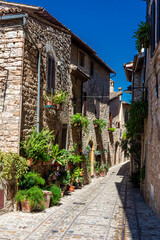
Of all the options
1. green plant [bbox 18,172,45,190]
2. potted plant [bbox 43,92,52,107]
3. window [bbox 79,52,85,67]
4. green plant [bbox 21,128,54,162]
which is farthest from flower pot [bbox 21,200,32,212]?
window [bbox 79,52,85,67]

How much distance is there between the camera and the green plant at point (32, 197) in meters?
6.83

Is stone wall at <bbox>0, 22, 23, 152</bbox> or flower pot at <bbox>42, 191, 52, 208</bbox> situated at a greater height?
stone wall at <bbox>0, 22, 23, 152</bbox>

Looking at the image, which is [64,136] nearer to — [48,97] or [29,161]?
[48,97]

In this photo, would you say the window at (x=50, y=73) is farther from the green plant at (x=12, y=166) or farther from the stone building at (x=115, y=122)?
the stone building at (x=115, y=122)

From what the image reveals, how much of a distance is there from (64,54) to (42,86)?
2.93m

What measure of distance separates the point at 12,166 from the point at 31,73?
2.93 metres

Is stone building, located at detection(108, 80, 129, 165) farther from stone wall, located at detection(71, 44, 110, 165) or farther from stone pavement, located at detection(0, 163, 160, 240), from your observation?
stone pavement, located at detection(0, 163, 160, 240)

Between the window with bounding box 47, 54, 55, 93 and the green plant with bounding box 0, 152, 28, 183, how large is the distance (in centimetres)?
320

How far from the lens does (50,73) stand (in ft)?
30.7

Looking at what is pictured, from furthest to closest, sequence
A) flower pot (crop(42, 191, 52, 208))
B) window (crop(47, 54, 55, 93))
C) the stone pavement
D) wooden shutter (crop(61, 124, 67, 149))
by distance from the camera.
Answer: wooden shutter (crop(61, 124, 67, 149)), window (crop(47, 54, 55, 93)), flower pot (crop(42, 191, 52, 208)), the stone pavement

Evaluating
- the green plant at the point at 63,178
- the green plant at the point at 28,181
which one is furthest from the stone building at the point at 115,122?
the green plant at the point at 28,181

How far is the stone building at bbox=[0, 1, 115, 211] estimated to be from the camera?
7227 mm

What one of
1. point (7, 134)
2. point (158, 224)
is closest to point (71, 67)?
point (7, 134)

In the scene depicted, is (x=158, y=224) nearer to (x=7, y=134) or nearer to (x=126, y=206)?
(x=126, y=206)
